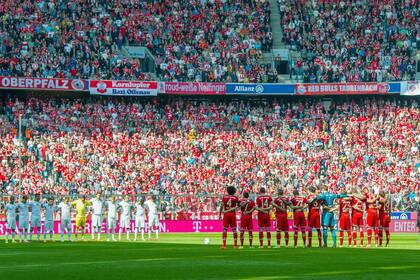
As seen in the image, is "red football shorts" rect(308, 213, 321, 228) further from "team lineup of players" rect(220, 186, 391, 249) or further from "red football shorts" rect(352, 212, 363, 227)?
"red football shorts" rect(352, 212, 363, 227)

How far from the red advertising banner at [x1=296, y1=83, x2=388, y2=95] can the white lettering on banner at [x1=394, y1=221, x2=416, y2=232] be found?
56.7 ft

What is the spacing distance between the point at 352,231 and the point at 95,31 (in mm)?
39814

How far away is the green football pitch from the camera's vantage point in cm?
2495

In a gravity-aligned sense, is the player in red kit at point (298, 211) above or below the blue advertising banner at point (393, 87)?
below

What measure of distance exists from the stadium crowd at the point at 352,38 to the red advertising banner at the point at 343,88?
4.04 ft

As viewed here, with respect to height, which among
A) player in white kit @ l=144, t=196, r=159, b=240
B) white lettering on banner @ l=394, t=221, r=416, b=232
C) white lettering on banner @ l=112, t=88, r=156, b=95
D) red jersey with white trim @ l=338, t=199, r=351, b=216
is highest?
white lettering on banner @ l=112, t=88, r=156, b=95

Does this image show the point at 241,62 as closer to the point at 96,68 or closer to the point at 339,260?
the point at 96,68

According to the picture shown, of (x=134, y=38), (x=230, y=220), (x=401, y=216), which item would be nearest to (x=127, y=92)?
(x=134, y=38)

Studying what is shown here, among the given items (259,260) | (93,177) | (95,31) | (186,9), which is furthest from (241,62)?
(259,260)

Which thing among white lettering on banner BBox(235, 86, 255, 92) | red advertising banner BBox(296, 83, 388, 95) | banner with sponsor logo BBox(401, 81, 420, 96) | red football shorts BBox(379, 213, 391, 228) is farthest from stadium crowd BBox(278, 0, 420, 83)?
red football shorts BBox(379, 213, 391, 228)

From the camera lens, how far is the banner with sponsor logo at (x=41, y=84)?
70.0 m

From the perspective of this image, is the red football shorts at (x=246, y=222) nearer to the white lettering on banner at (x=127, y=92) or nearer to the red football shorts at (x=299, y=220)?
the red football shorts at (x=299, y=220)

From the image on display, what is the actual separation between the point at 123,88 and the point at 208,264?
46.0 m

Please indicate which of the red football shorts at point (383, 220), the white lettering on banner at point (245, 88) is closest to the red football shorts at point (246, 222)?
the red football shorts at point (383, 220)
